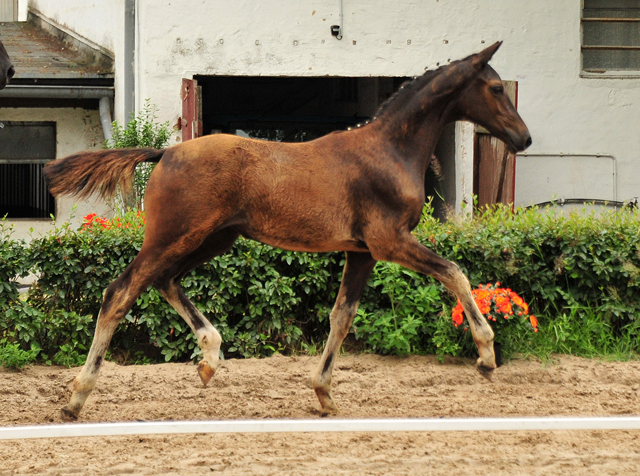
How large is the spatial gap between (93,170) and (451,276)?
2206 mm

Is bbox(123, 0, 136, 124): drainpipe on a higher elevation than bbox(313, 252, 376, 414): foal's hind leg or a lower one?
higher

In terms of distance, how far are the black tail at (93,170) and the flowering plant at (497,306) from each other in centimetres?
284

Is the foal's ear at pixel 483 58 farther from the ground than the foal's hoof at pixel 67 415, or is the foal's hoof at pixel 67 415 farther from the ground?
the foal's ear at pixel 483 58

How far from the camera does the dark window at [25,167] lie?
11.2 m

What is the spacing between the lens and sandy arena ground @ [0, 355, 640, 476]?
3.57 metres

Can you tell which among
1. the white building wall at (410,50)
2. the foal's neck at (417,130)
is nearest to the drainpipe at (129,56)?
the white building wall at (410,50)

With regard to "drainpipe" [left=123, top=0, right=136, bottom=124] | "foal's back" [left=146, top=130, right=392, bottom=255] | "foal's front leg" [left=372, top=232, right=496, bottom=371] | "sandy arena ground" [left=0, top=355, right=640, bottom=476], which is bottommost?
"sandy arena ground" [left=0, top=355, right=640, bottom=476]

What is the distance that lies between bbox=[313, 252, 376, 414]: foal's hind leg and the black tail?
1.40 meters

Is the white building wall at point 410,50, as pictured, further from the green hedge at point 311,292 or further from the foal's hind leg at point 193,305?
→ the foal's hind leg at point 193,305

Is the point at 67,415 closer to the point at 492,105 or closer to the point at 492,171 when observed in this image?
the point at 492,105

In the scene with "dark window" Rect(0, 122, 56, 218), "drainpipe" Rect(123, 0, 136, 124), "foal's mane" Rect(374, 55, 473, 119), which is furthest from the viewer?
"dark window" Rect(0, 122, 56, 218)

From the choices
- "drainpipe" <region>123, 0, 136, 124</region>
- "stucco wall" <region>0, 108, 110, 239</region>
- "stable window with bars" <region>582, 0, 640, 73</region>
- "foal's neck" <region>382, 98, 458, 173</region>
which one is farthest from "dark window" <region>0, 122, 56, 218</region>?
"foal's neck" <region>382, 98, 458, 173</region>

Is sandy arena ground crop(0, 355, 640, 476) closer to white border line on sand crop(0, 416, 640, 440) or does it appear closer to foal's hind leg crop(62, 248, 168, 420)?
foal's hind leg crop(62, 248, 168, 420)

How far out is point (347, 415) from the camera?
184 inches
